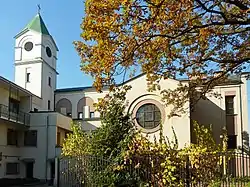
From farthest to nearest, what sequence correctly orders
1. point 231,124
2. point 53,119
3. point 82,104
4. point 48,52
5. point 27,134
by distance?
1. point 48,52
2. point 82,104
3. point 231,124
4. point 27,134
5. point 53,119

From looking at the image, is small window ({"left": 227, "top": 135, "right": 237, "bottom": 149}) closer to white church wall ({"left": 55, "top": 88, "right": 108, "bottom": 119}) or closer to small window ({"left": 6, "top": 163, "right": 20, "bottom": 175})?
white church wall ({"left": 55, "top": 88, "right": 108, "bottom": 119})

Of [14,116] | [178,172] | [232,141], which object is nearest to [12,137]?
[14,116]

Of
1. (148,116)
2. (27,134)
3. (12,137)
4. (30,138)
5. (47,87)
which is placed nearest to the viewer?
(12,137)

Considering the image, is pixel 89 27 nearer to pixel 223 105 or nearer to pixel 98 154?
pixel 98 154

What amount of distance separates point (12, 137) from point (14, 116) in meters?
2.51

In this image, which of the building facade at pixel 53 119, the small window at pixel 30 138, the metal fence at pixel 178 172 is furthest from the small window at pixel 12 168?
the metal fence at pixel 178 172

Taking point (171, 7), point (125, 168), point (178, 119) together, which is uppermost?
point (171, 7)

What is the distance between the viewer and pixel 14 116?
3475 cm

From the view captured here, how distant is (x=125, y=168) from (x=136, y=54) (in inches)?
180

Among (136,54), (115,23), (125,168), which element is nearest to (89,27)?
(115,23)

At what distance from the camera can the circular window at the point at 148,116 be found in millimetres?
36219

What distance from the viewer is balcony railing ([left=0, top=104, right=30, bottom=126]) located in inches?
1294

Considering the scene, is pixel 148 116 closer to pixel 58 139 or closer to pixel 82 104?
pixel 58 139

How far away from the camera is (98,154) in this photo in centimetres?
1518
